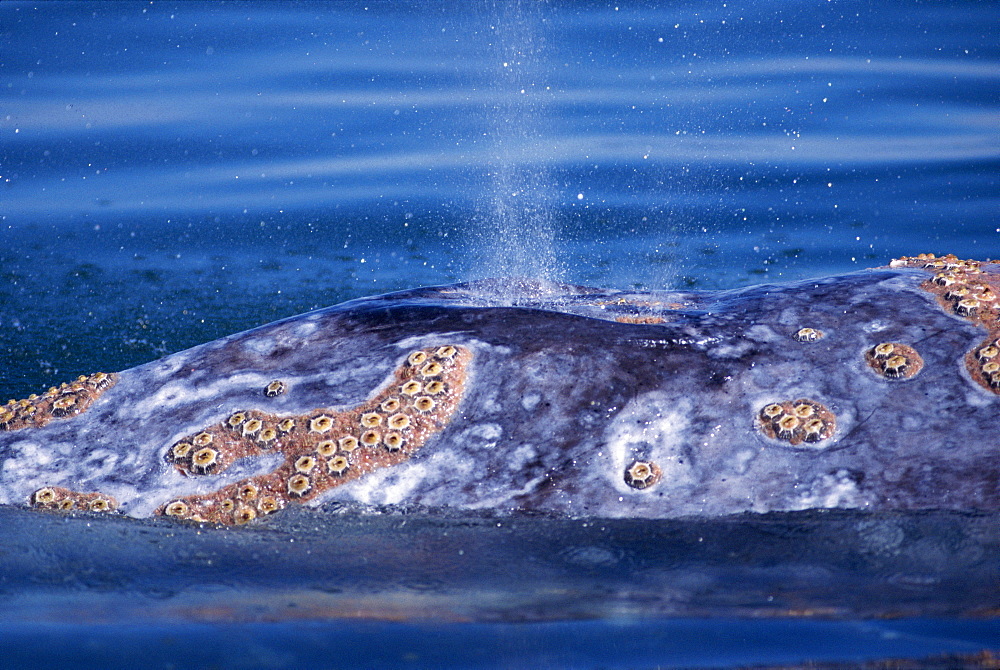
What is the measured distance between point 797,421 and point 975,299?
3.88 ft

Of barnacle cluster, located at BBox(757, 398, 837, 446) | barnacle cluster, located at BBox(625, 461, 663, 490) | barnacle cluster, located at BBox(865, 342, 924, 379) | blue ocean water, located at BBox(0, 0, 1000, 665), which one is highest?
blue ocean water, located at BBox(0, 0, 1000, 665)

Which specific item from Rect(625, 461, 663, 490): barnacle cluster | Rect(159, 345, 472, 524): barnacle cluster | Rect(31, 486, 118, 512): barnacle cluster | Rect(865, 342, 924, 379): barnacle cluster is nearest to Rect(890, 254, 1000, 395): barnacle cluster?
Rect(865, 342, 924, 379): barnacle cluster

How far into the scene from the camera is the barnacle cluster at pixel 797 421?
457 cm

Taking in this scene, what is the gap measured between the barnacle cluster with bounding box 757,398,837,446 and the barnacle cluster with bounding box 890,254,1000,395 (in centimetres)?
71

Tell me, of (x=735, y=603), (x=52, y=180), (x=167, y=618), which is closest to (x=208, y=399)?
(x=167, y=618)

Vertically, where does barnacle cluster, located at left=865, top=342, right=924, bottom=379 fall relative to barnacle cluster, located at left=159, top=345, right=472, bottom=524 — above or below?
above

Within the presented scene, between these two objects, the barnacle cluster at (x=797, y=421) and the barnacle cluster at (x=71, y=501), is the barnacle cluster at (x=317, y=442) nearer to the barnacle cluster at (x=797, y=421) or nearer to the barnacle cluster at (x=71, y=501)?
the barnacle cluster at (x=71, y=501)

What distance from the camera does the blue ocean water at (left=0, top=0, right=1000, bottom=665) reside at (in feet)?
Result: 29.0

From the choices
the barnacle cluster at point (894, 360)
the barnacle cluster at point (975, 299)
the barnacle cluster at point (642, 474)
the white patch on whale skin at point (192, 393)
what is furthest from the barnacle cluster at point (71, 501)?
the barnacle cluster at point (975, 299)

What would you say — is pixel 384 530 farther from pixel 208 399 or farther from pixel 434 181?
pixel 434 181

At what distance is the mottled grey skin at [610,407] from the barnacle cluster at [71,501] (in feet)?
0.20

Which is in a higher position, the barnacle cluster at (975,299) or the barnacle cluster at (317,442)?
the barnacle cluster at (975,299)

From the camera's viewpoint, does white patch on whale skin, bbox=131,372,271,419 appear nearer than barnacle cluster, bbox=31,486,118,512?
No

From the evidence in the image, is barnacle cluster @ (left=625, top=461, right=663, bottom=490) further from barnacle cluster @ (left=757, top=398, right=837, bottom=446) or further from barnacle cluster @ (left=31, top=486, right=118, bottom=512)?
barnacle cluster @ (left=31, top=486, right=118, bottom=512)
